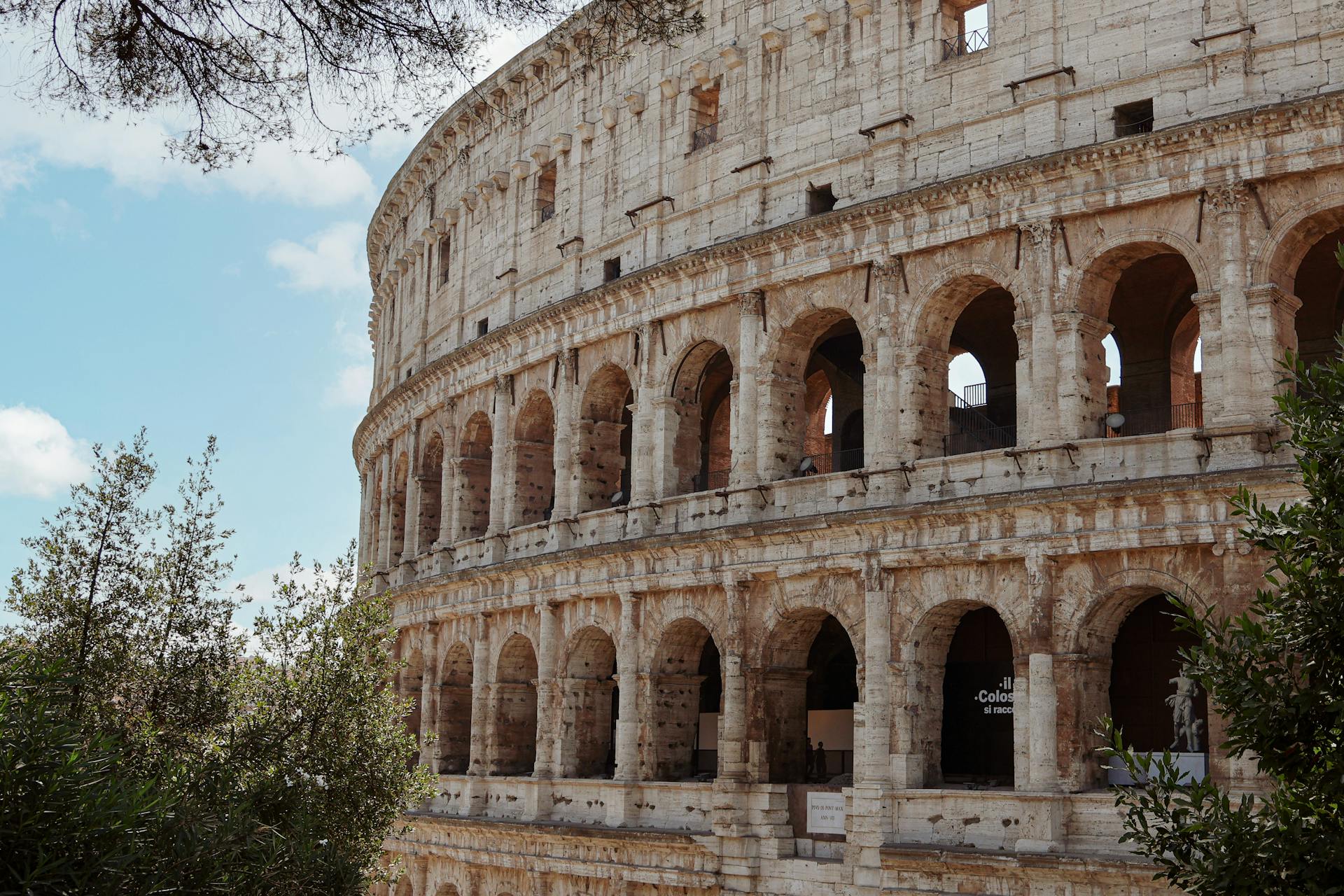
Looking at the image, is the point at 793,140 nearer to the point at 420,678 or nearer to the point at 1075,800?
the point at 1075,800

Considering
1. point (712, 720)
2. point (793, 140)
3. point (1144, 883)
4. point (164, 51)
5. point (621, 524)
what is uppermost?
point (793, 140)

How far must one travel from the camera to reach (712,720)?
24438 mm

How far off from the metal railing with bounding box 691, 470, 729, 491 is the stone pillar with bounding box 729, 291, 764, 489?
2.50 meters

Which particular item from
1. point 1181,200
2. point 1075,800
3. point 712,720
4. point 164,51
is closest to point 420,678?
point 712,720

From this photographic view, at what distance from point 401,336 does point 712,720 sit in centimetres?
1299

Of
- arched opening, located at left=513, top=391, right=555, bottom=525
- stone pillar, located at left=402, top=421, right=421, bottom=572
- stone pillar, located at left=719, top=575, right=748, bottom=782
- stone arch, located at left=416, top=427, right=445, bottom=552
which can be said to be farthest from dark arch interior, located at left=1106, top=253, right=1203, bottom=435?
stone pillar, located at left=402, top=421, right=421, bottom=572

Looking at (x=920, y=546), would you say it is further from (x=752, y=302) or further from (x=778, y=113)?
(x=778, y=113)

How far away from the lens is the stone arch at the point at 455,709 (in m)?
27.8

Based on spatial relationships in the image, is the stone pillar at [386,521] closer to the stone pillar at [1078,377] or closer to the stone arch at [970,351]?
the stone arch at [970,351]

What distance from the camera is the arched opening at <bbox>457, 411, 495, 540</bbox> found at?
28.5m

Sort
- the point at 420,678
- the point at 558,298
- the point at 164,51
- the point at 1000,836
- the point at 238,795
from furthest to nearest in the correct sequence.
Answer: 1. the point at 420,678
2. the point at 558,298
3. the point at 1000,836
4. the point at 238,795
5. the point at 164,51

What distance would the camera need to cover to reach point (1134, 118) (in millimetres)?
18578

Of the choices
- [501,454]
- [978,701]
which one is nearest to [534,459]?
[501,454]

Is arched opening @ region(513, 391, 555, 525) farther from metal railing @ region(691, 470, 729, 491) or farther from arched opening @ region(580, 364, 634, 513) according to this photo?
metal railing @ region(691, 470, 729, 491)
